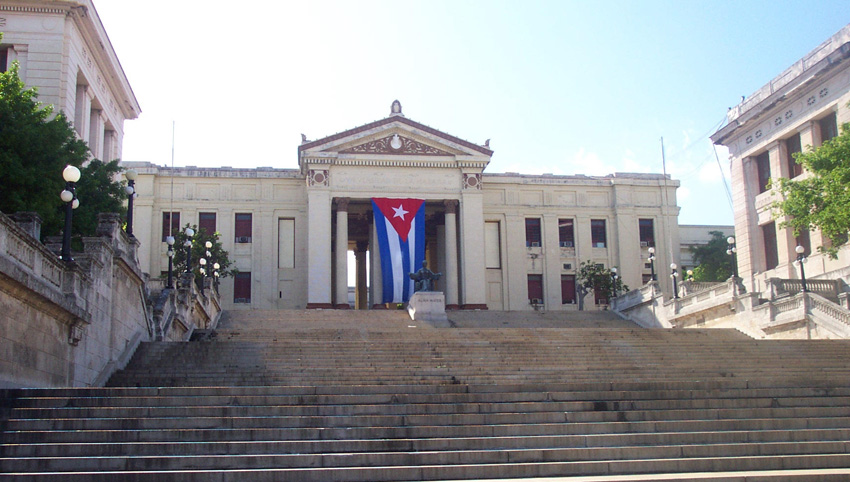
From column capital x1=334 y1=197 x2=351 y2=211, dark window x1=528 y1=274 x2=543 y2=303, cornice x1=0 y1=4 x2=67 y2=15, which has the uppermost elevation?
cornice x1=0 y1=4 x2=67 y2=15

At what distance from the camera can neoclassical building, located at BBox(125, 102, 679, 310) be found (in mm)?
48219

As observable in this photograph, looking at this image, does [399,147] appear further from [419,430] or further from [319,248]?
[419,430]

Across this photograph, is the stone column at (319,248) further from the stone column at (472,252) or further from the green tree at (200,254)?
the stone column at (472,252)

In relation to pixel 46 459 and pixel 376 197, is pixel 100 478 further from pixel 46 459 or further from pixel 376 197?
pixel 376 197

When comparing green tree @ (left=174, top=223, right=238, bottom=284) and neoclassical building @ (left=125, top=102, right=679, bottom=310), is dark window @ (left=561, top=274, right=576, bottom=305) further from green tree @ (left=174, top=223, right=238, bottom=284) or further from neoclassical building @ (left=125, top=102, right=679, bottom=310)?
green tree @ (left=174, top=223, right=238, bottom=284)

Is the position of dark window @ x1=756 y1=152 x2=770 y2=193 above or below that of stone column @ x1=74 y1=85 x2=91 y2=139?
below

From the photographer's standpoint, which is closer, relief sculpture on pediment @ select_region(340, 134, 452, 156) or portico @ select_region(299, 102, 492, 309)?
portico @ select_region(299, 102, 492, 309)

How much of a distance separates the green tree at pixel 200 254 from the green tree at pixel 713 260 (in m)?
28.9

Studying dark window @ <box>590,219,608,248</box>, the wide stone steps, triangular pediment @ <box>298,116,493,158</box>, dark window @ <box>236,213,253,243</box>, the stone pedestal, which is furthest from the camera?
dark window @ <box>590,219,608,248</box>

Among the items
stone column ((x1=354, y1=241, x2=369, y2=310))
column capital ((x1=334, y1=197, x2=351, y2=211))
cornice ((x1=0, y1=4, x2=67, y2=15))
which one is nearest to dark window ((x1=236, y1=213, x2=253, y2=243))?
column capital ((x1=334, y1=197, x2=351, y2=211))

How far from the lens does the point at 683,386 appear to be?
603 inches

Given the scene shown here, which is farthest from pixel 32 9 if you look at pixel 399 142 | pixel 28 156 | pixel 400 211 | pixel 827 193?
pixel 827 193

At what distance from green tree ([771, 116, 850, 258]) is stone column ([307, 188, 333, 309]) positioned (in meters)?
25.4

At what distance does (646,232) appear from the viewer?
178ft
